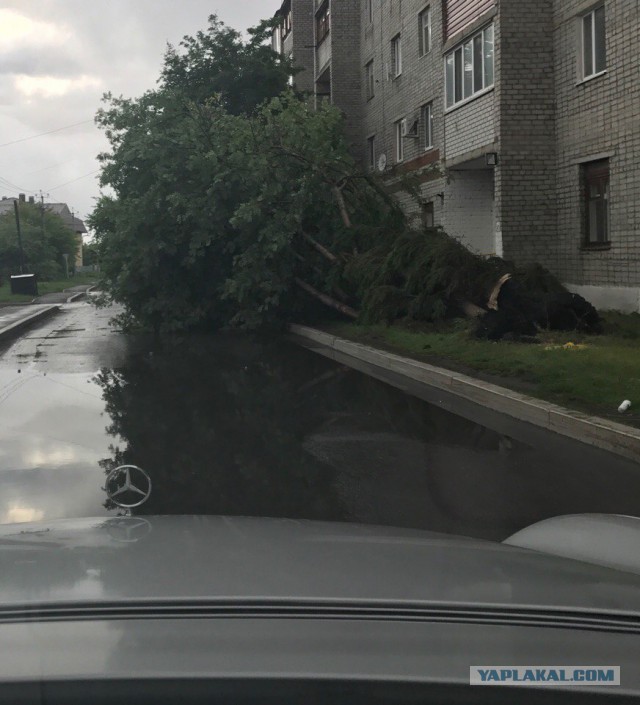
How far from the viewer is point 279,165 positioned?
22500 mm

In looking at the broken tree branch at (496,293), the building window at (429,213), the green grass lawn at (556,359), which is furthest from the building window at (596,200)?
the building window at (429,213)

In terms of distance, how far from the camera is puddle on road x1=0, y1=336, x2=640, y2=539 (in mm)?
5996

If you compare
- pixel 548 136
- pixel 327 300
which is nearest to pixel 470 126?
pixel 548 136

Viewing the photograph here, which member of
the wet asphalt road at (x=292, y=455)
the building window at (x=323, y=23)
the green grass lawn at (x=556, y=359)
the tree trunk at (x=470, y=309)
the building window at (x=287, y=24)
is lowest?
the wet asphalt road at (x=292, y=455)

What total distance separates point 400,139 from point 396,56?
9.79ft

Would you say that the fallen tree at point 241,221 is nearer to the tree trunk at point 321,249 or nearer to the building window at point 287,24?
the tree trunk at point 321,249

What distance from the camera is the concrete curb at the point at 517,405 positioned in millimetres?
7695

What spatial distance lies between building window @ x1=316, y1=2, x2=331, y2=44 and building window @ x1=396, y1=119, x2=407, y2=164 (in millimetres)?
8189

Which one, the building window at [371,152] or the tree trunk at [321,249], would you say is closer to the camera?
the tree trunk at [321,249]

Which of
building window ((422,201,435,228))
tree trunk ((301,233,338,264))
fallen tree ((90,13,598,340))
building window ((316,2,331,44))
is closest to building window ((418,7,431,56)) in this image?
building window ((422,201,435,228))

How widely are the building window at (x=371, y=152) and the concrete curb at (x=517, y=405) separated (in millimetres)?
21141

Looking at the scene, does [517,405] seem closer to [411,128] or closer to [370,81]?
[411,128]

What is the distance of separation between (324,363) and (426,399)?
180 inches

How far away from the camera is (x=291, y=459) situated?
7633mm
